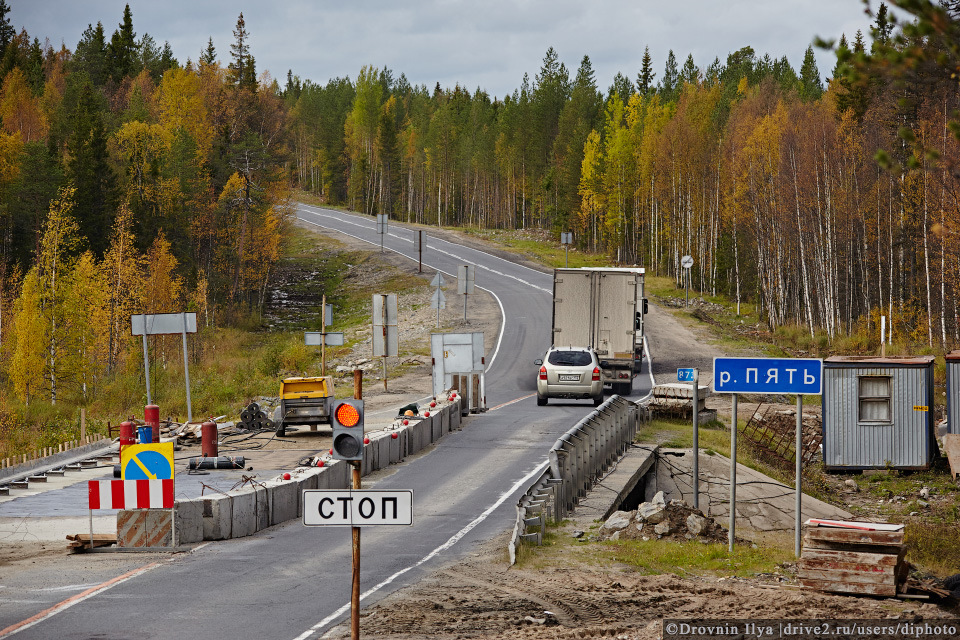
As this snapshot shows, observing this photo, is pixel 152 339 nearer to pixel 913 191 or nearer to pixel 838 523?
pixel 913 191

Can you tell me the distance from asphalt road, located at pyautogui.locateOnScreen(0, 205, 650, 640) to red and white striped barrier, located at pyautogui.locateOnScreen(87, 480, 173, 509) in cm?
82

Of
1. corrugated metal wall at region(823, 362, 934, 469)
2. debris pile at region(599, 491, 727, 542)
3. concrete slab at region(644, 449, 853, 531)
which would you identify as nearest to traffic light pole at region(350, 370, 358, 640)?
debris pile at region(599, 491, 727, 542)

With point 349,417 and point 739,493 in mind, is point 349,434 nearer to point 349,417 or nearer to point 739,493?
point 349,417

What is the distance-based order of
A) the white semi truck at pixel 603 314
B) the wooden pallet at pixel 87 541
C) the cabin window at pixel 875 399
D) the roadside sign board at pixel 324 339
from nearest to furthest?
the wooden pallet at pixel 87 541, the cabin window at pixel 875 399, the roadside sign board at pixel 324 339, the white semi truck at pixel 603 314

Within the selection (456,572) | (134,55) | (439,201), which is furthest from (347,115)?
(456,572)

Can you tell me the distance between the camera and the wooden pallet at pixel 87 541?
15.6m

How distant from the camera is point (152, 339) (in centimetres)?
5547

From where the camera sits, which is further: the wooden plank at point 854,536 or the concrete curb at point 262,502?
the concrete curb at point 262,502

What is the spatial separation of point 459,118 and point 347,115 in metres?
20.8

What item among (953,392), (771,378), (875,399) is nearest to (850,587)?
(771,378)

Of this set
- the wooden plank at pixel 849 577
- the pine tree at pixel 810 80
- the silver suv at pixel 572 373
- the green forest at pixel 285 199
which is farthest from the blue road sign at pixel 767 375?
the pine tree at pixel 810 80

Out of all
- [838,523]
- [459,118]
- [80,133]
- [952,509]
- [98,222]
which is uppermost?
[459,118]

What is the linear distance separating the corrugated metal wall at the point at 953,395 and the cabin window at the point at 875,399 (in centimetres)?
169

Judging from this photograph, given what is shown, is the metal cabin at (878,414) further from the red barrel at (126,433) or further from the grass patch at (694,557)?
the red barrel at (126,433)
